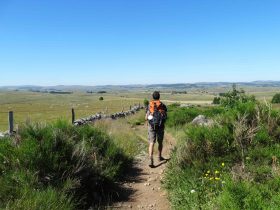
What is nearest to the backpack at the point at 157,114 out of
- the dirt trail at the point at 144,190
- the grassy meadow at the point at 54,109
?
the dirt trail at the point at 144,190

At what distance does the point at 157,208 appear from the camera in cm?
741

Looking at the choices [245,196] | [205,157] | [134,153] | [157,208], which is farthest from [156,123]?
[245,196]

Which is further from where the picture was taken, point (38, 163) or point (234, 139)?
point (234, 139)

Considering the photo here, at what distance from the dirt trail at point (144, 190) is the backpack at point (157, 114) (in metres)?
1.11

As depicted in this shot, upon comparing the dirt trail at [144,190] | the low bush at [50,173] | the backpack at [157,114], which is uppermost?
the backpack at [157,114]

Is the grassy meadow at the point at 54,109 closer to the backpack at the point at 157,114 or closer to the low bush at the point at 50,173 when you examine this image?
the low bush at the point at 50,173

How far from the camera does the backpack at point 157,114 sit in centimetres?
1102

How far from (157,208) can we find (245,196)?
2964mm

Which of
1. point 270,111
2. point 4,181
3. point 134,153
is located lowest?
point 134,153

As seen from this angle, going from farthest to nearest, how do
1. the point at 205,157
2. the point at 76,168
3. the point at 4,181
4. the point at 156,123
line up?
the point at 156,123 < the point at 205,157 < the point at 76,168 < the point at 4,181

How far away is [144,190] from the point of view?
8695 mm

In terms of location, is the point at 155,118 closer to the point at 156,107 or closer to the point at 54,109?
the point at 156,107

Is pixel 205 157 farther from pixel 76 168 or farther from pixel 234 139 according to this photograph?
pixel 76 168

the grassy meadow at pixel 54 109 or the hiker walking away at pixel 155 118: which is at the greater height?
the hiker walking away at pixel 155 118
